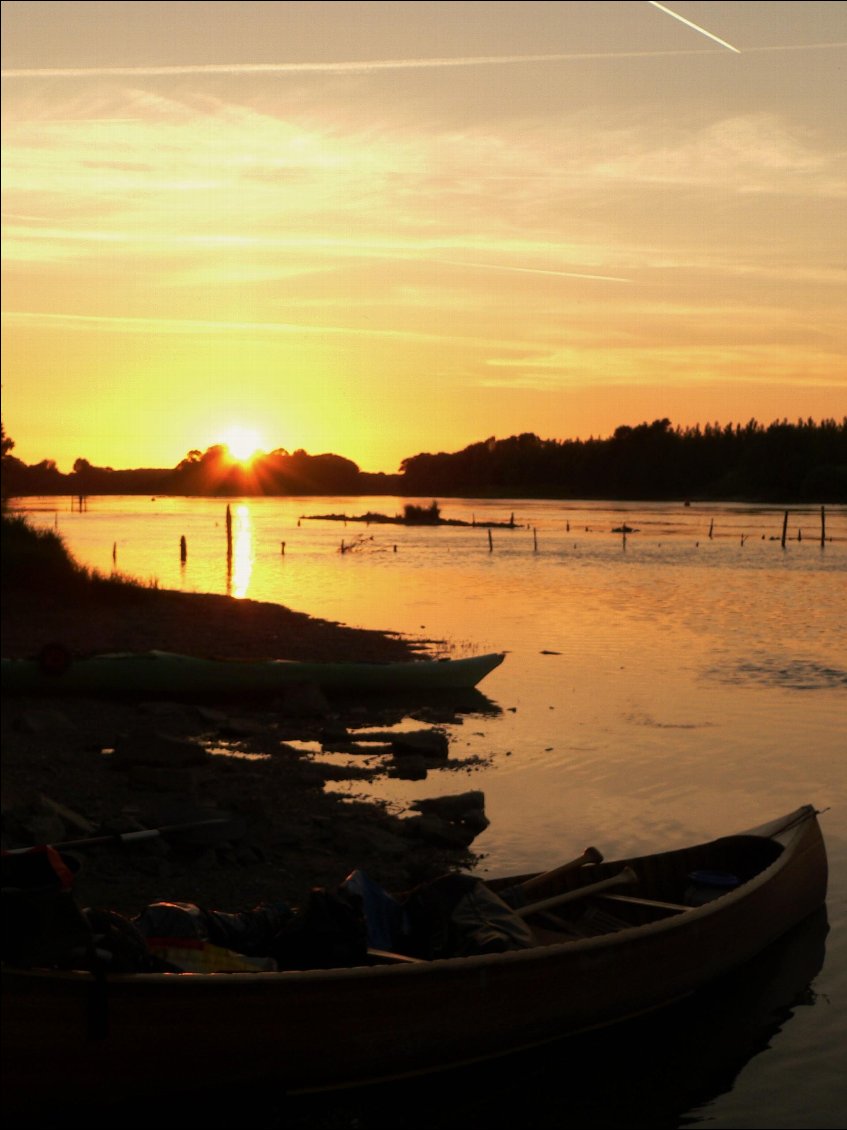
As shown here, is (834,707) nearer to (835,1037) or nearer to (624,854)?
(624,854)

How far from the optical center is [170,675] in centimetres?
1978

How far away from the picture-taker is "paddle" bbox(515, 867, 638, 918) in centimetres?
853

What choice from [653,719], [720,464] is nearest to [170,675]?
[653,719]

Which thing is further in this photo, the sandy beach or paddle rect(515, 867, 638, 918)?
the sandy beach

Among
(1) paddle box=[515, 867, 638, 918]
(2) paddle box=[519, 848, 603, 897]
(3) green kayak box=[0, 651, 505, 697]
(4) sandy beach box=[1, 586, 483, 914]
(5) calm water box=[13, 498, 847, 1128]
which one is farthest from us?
(3) green kayak box=[0, 651, 505, 697]

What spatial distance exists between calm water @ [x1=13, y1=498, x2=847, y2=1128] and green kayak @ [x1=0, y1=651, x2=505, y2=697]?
2474 millimetres

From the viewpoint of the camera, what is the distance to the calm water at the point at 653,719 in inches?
324

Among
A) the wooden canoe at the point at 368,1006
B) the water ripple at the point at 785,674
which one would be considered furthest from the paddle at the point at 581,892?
the water ripple at the point at 785,674

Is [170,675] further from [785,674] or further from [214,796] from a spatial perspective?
[785,674]

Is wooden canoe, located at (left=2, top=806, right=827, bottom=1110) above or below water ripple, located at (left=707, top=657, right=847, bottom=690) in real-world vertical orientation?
above

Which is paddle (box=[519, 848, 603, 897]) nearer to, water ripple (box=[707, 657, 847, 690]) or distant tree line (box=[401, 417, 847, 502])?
water ripple (box=[707, 657, 847, 690])

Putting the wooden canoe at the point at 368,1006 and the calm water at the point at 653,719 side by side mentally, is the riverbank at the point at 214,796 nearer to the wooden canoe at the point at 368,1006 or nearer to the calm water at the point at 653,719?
the calm water at the point at 653,719

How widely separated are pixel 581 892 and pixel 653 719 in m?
10.8

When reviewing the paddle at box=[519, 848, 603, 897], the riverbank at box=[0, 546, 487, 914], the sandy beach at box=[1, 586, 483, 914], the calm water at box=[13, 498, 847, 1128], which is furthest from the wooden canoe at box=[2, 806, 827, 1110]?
the sandy beach at box=[1, 586, 483, 914]
